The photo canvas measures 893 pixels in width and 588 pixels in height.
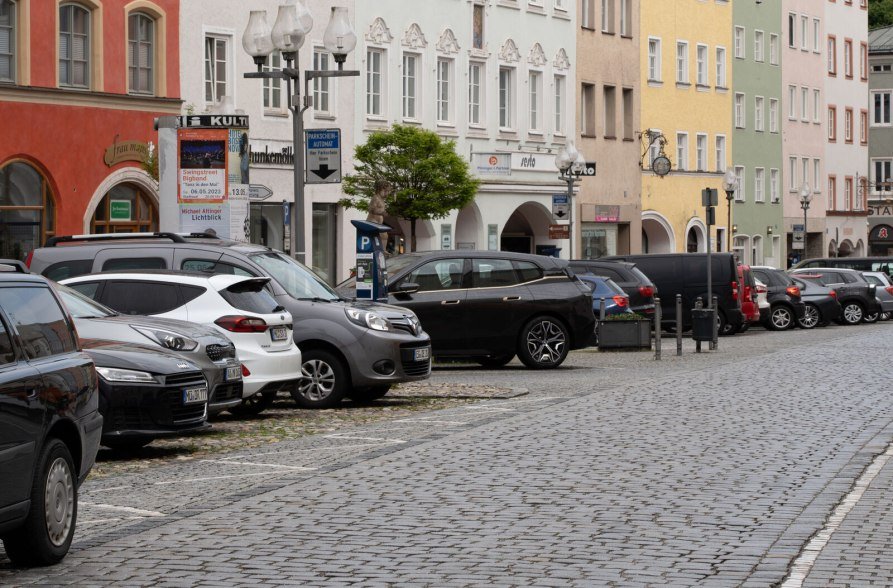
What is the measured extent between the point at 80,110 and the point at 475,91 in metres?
17.8

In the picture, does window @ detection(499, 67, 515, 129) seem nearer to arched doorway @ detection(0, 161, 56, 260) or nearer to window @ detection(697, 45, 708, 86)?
window @ detection(697, 45, 708, 86)

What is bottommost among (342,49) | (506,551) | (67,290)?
(506,551)

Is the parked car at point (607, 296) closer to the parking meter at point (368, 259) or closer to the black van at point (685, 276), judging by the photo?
the black van at point (685, 276)

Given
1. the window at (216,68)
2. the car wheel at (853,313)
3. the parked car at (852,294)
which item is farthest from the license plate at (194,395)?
the car wheel at (853,313)

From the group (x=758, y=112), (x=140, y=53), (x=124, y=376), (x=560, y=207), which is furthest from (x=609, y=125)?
(x=124, y=376)

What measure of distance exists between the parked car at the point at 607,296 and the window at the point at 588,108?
86.8ft

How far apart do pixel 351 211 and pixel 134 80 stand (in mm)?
8409

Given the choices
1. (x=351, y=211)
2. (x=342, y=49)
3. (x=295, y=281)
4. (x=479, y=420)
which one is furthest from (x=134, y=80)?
(x=479, y=420)

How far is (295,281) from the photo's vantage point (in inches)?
803

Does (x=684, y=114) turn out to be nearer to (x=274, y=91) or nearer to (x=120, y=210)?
(x=274, y=91)

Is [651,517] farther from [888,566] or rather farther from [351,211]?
[351,211]

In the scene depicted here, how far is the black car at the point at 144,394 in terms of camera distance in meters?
14.4

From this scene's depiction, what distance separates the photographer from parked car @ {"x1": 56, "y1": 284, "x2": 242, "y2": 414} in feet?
50.3

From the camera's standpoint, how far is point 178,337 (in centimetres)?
1569
